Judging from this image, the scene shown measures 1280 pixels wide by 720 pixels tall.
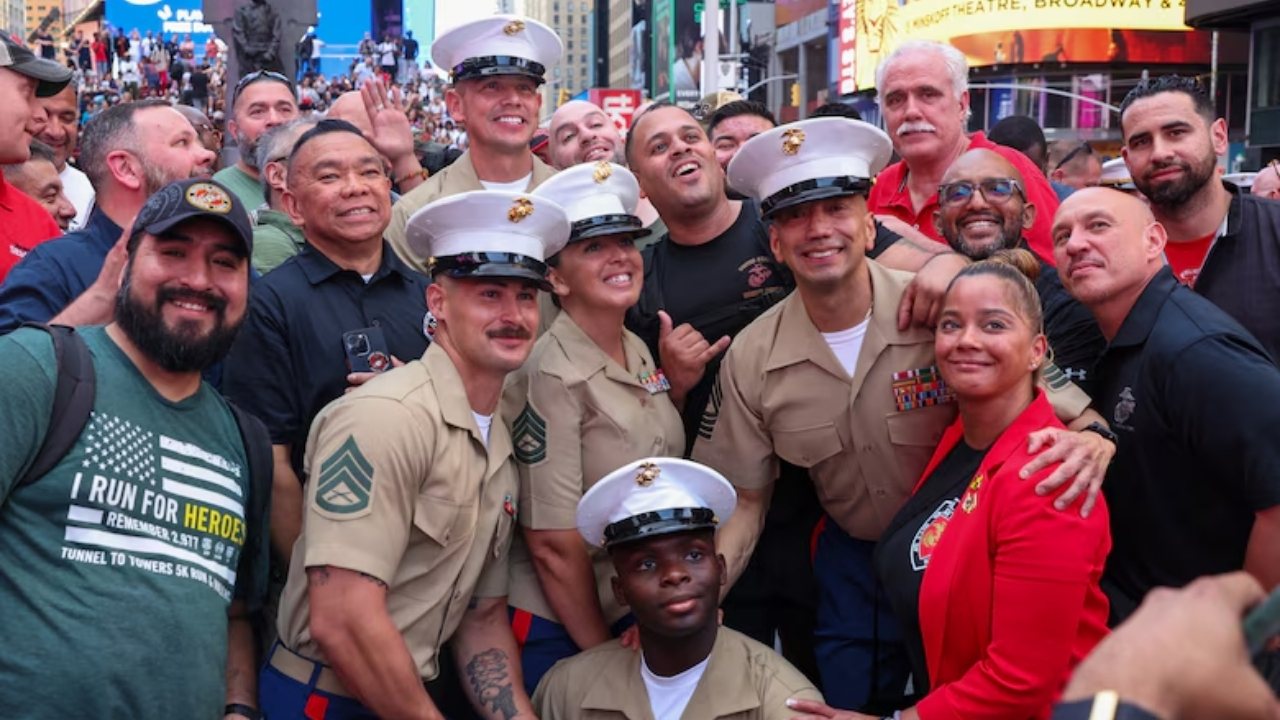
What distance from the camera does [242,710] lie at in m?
4.13

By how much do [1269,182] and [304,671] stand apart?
7625mm

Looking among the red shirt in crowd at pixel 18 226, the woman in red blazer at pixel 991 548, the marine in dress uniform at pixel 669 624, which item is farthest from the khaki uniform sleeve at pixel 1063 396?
the red shirt in crowd at pixel 18 226

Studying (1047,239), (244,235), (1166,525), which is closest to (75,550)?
(244,235)

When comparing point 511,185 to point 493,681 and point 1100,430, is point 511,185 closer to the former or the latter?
point 493,681

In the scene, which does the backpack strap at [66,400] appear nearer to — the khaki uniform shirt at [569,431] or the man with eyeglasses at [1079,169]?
the khaki uniform shirt at [569,431]

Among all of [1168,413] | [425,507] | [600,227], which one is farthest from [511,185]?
[1168,413]

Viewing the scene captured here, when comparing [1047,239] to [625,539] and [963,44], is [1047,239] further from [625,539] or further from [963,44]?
[963,44]

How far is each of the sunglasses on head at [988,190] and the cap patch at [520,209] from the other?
5.97 feet

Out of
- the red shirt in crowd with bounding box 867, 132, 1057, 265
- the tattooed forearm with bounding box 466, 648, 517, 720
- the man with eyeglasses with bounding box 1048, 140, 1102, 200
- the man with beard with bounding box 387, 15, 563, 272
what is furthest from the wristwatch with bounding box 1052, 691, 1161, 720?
the man with eyeglasses with bounding box 1048, 140, 1102, 200

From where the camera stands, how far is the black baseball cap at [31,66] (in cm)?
509

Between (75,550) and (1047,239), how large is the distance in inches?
161

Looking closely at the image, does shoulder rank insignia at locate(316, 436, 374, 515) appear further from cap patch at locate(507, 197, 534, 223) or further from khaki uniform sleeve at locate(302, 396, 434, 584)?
cap patch at locate(507, 197, 534, 223)

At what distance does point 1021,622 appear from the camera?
3.76 m

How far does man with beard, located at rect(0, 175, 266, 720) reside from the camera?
3.29 meters
